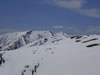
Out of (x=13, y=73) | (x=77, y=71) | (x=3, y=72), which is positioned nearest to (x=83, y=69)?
(x=77, y=71)

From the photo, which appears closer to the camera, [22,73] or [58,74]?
[58,74]

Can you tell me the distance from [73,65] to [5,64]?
724 inches

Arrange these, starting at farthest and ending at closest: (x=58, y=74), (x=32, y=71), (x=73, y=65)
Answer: (x=32, y=71) < (x=73, y=65) < (x=58, y=74)

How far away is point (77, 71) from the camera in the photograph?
17688 mm

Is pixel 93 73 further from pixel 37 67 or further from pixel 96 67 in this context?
pixel 37 67

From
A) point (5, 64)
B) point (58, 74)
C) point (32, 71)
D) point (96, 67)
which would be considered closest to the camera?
point (96, 67)

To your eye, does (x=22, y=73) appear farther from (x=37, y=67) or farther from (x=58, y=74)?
(x=58, y=74)

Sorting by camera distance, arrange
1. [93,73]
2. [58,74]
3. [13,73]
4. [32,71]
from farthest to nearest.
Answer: [13,73] < [32,71] < [58,74] < [93,73]

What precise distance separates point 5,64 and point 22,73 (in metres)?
9.34

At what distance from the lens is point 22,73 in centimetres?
2442

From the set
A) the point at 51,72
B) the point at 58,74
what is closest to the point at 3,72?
the point at 51,72

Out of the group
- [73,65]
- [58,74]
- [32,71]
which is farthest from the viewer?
[32,71]

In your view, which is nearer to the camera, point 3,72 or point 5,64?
point 3,72

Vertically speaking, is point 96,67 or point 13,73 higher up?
point 96,67
